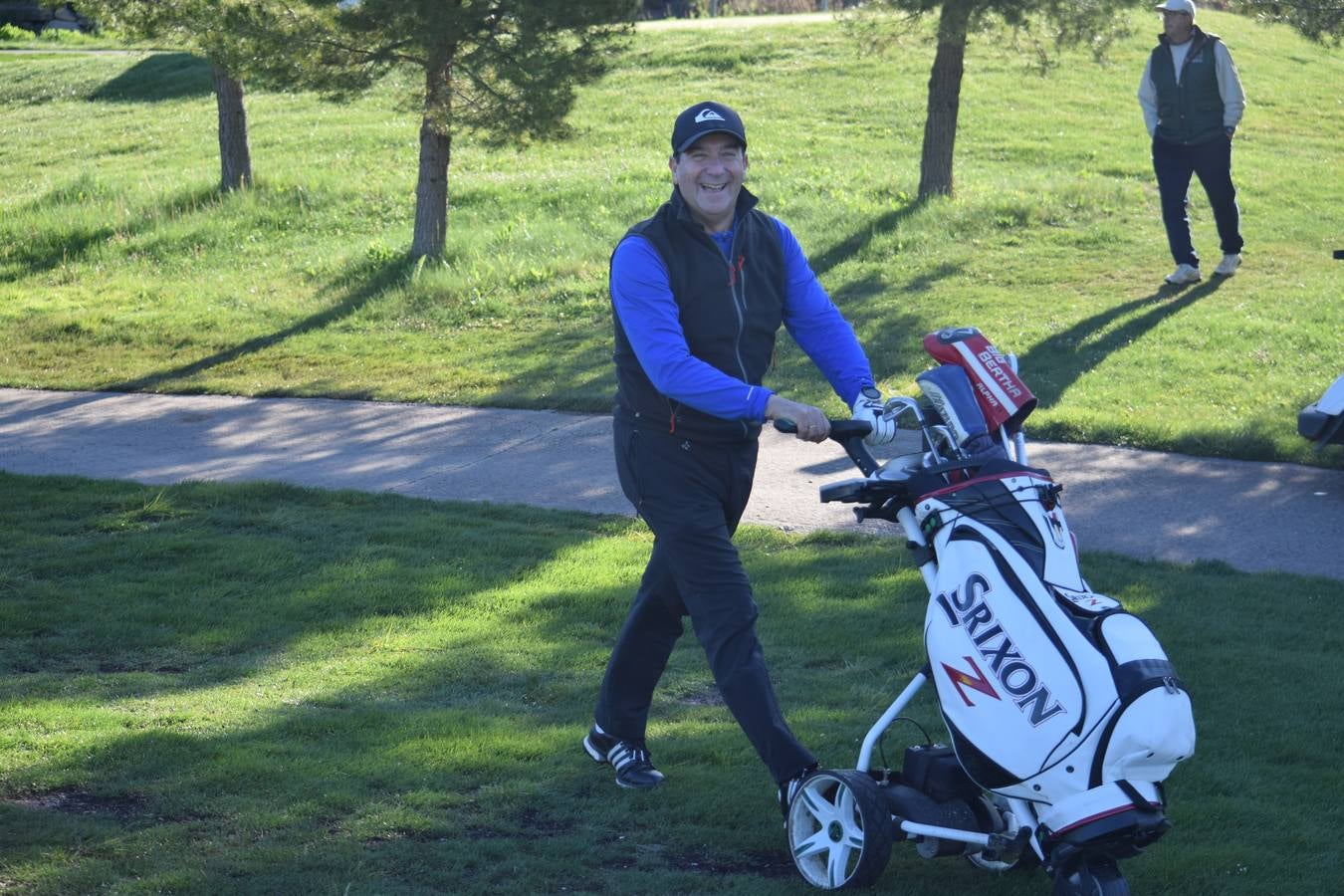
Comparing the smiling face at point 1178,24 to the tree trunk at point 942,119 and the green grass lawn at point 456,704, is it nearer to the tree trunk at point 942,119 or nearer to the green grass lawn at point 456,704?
the tree trunk at point 942,119

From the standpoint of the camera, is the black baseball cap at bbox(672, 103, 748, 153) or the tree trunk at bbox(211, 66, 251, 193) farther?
the tree trunk at bbox(211, 66, 251, 193)

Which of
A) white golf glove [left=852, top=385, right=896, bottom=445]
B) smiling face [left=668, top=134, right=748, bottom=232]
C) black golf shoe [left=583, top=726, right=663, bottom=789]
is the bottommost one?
black golf shoe [left=583, top=726, right=663, bottom=789]

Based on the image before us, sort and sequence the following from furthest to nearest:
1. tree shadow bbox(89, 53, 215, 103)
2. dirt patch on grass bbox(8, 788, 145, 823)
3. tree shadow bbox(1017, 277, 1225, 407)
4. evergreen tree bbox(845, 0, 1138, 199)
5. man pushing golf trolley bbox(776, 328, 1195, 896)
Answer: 1. tree shadow bbox(89, 53, 215, 103)
2. evergreen tree bbox(845, 0, 1138, 199)
3. tree shadow bbox(1017, 277, 1225, 407)
4. dirt patch on grass bbox(8, 788, 145, 823)
5. man pushing golf trolley bbox(776, 328, 1195, 896)

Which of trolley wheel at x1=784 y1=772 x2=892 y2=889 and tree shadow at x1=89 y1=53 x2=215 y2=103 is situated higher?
tree shadow at x1=89 y1=53 x2=215 y2=103

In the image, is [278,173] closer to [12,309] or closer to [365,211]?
[365,211]

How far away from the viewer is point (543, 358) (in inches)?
447

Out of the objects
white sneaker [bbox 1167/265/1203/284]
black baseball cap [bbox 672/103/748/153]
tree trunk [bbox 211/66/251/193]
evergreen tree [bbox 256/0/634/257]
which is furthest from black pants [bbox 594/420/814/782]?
tree trunk [bbox 211/66/251/193]

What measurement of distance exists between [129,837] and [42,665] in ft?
6.02

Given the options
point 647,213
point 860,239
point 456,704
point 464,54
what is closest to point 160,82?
point 647,213

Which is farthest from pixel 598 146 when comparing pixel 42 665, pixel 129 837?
pixel 129 837

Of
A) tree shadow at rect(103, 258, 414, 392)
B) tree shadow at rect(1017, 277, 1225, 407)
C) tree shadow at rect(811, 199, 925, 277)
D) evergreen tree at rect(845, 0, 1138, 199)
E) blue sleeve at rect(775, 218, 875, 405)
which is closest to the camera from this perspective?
blue sleeve at rect(775, 218, 875, 405)

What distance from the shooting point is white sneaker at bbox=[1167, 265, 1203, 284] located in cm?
1212

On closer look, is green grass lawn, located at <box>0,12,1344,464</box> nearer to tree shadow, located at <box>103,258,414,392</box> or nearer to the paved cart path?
tree shadow, located at <box>103,258,414,392</box>

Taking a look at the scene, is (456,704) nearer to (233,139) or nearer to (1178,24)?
(1178,24)
